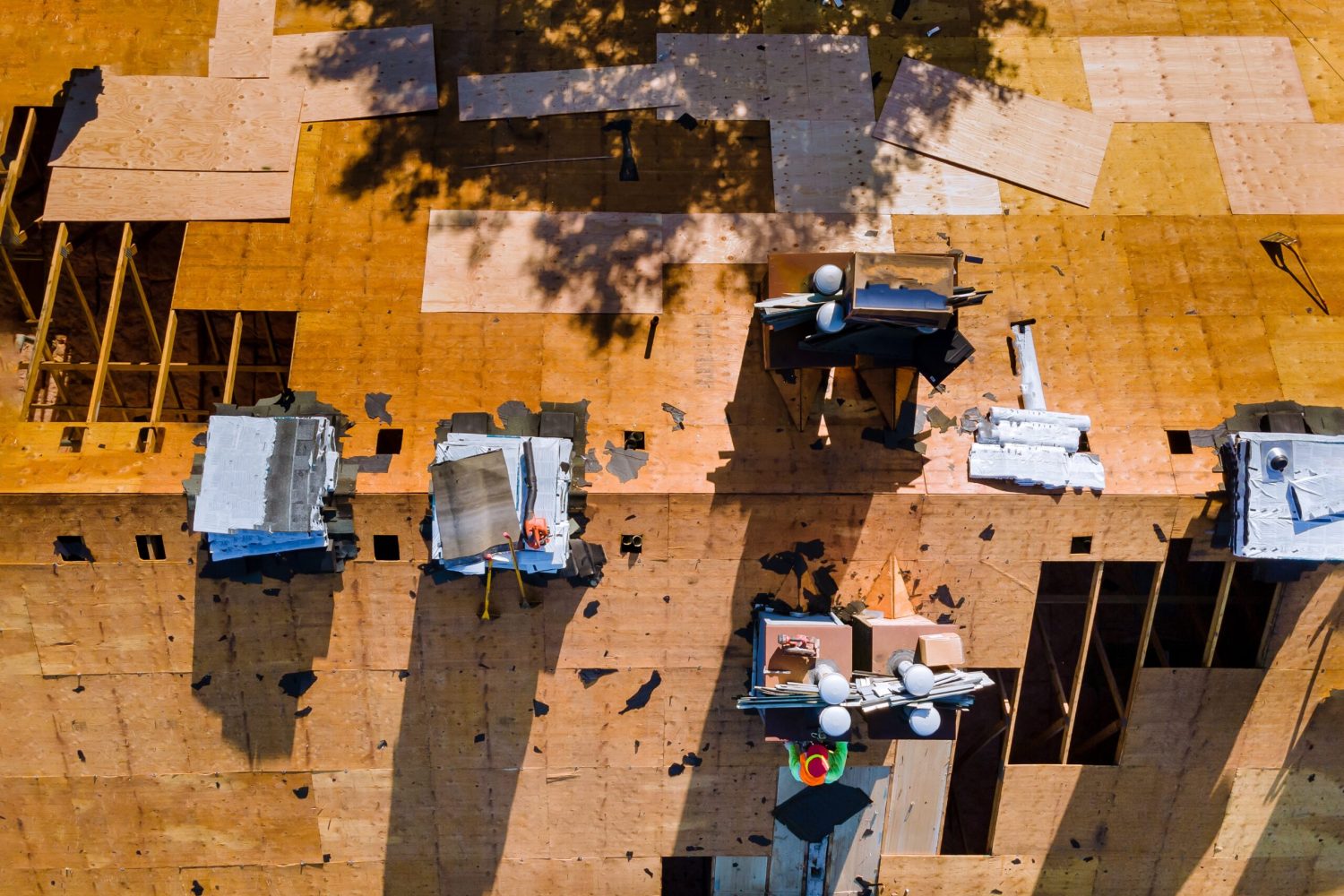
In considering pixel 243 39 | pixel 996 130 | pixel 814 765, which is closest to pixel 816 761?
pixel 814 765

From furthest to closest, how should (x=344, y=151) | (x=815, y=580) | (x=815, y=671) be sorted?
(x=344, y=151)
(x=815, y=580)
(x=815, y=671)

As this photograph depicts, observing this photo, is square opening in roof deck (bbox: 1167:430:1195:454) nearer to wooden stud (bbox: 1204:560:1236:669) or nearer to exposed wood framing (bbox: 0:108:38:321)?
wooden stud (bbox: 1204:560:1236:669)

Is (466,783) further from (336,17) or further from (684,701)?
(336,17)

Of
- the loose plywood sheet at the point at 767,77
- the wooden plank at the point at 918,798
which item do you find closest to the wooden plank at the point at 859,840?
the wooden plank at the point at 918,798

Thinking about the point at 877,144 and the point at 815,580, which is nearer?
the point at 815,580

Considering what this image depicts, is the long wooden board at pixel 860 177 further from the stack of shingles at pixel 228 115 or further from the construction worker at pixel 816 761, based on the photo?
the construction worker at pixel 816 761

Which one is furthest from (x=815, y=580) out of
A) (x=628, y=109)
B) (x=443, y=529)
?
(x=628, y=109)

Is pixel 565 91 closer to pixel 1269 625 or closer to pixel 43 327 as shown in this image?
pixel 43 327
